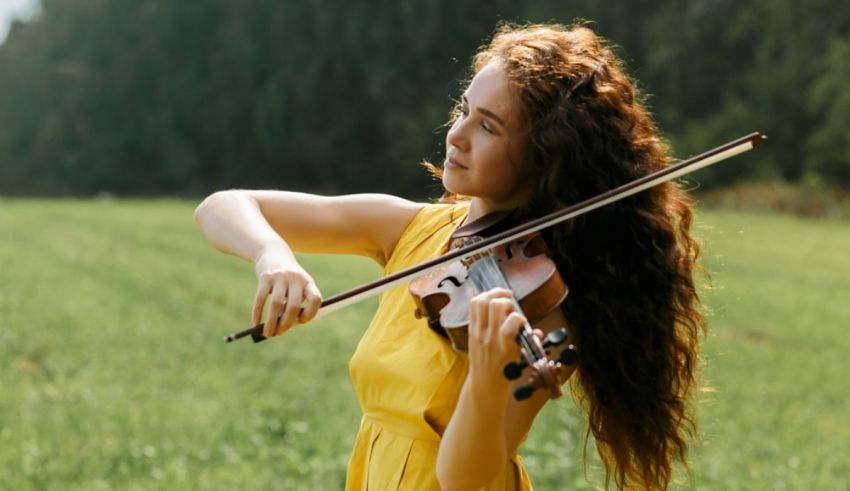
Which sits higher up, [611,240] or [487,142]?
[487,142]

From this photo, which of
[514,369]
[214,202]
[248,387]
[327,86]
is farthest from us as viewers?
[327,86]

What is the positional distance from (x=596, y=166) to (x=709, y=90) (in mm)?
33098

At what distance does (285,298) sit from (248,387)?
20.9 ft

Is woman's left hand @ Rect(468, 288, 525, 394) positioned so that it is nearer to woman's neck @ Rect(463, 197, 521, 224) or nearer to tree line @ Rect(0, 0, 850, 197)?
woman's neck @ Rect(463, 197, 521, 224)

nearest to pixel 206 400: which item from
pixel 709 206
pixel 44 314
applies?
pixel 44 314

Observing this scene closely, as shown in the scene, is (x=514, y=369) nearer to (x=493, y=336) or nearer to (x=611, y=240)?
(x=493, y=336)

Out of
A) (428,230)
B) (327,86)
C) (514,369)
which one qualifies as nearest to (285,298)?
(514,369)

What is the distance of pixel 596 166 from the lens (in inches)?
85.3

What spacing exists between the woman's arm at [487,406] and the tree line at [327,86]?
80.2ft

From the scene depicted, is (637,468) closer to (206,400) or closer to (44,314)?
(206,400)

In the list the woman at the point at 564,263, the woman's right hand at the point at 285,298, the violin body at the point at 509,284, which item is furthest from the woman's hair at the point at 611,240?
the woman's right hand at the point at 285,298

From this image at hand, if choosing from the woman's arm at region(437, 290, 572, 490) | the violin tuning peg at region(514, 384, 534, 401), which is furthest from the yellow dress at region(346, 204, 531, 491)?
the violin tuning peg at region(514, 384, 534, 401)

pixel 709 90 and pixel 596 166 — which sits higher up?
pixel 596 166

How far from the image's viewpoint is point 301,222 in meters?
2.45
